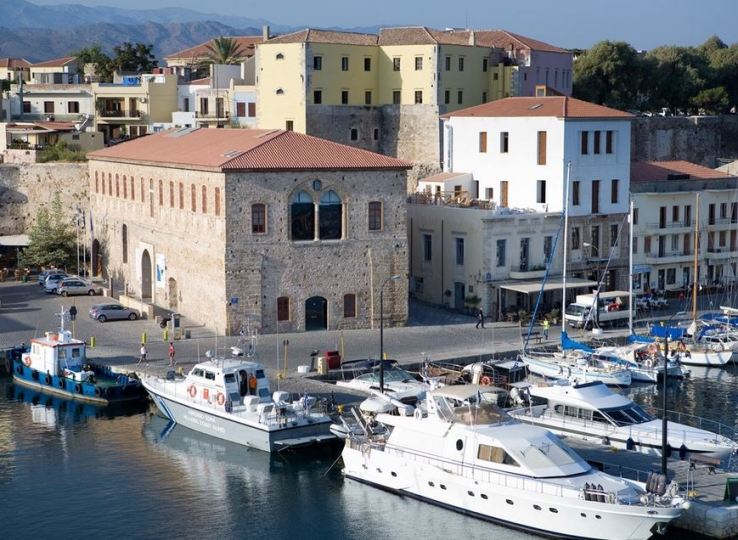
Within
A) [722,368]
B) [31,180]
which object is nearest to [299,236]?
[722,368]

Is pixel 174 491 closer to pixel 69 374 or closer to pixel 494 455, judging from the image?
pixel 494 455

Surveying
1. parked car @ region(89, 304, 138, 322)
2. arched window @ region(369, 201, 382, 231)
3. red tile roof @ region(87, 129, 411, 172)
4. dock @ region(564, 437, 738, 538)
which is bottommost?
dock @ region(564, 437, 738, 538)

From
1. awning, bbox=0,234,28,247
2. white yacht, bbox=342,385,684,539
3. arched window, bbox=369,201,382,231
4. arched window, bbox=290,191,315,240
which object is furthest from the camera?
awning, bbox=0,234,28,247

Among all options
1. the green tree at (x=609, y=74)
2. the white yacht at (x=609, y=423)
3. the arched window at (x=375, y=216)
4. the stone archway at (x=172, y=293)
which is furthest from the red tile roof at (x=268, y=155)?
the green tree at (x=609, y=74)

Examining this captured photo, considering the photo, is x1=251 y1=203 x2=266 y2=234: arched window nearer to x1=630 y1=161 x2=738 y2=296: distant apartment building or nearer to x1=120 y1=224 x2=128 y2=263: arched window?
x1=120 y1=224 x2=128 y2=263: arched window

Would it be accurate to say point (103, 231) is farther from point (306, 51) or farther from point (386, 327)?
point (386, 327)

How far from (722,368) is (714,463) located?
19563 millimetres

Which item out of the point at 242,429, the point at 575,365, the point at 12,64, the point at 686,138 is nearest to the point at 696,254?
the point at 575,365

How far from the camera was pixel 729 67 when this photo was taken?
10538cm

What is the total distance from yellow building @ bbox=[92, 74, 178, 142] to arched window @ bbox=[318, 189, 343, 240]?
41.7 metres

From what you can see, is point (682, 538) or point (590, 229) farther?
point (590, 229)

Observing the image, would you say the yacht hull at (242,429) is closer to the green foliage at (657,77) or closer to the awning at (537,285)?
the awning at (537,285)

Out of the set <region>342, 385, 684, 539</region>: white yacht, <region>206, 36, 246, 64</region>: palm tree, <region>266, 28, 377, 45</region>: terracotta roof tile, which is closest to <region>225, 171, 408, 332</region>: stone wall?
<region>342, 385, 684, 539</region>: white yacht

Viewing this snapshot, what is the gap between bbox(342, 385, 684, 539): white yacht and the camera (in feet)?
112
